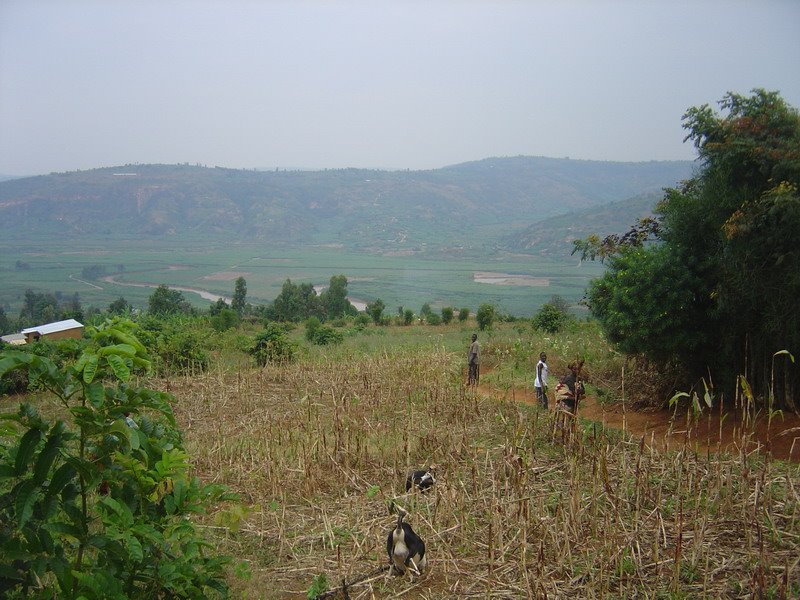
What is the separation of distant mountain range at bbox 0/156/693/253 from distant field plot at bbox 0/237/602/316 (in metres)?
6.45

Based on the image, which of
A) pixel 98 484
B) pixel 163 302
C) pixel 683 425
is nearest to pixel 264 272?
pixel 163 302

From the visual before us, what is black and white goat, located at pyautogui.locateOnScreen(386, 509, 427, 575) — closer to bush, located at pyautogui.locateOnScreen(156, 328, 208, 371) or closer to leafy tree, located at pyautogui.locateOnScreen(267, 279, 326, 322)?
bush, located at pyautogui.locateOnScreen(156, 328, 208, 371)

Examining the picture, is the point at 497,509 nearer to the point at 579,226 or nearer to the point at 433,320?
the point at 433,320

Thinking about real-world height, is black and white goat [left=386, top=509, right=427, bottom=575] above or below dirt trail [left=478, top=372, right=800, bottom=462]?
above

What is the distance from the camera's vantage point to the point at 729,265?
8984 mm

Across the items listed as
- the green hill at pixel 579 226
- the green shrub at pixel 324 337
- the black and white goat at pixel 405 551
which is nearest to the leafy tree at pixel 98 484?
the black and white goat at pixel 405 551

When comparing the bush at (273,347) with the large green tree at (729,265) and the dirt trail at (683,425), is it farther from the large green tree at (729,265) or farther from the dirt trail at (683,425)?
the large green tree at (729,265)

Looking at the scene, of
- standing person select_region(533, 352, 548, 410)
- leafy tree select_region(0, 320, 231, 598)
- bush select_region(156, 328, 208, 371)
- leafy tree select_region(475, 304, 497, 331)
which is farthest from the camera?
leafy tree select_region(475, 304, 497, 331)

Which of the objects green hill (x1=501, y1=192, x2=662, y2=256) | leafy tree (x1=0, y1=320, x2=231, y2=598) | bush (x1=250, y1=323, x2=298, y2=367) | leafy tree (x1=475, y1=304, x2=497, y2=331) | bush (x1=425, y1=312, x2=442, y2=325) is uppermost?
green hill (x1=501, y1=192, x2=662, y2=256)

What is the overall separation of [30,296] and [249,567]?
3945 centimetres

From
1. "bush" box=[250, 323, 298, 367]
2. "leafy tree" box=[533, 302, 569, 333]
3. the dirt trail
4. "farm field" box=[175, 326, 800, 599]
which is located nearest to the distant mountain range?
"leafy tree" box=[533, 302, 569, 333]

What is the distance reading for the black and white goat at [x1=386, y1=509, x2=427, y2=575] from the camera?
4785 mm

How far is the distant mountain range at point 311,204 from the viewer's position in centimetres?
10894

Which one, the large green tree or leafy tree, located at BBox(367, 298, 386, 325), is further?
leafy tree, located at BBox(367, 298, 386, 325)
